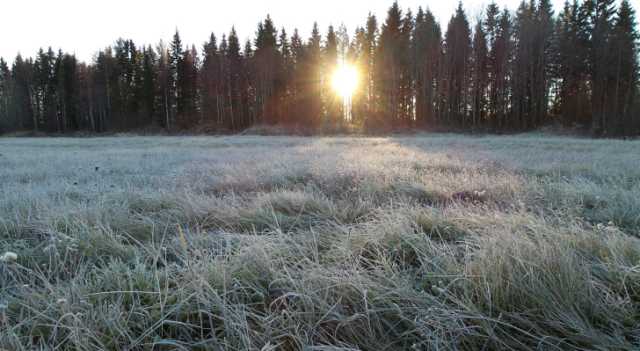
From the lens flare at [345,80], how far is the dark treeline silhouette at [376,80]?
764mm

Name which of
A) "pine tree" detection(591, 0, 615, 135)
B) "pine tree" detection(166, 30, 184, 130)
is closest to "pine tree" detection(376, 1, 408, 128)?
"pine tree" detection(591, 0, 615, 135)

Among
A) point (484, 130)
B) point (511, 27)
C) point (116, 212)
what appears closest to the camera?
point (116, 212)

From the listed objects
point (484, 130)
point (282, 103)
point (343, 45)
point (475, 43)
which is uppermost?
point (343, 45)

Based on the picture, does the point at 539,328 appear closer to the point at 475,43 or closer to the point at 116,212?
the point at 116,212

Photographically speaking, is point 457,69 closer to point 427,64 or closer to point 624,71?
point 427,64

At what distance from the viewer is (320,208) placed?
2.53 metres

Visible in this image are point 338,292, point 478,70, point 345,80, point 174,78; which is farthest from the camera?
point 174,78

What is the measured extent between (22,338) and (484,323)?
1.55 metres

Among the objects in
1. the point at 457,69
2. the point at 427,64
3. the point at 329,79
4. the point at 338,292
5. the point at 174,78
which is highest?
the point at 174,78

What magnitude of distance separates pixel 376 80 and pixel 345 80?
4300 millimetres

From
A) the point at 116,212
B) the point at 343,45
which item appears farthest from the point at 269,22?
the point at 116,212

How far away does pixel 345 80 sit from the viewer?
112ft

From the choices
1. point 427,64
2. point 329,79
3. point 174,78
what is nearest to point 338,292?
point 427,64

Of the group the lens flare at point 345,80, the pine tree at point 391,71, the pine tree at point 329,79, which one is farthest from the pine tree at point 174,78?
the pine tree at point 391,71
